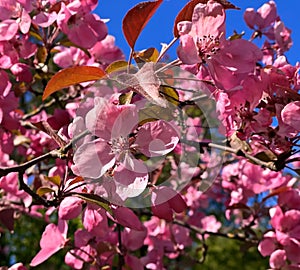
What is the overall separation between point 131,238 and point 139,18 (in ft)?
2.85

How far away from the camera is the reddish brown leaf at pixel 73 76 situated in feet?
2.96

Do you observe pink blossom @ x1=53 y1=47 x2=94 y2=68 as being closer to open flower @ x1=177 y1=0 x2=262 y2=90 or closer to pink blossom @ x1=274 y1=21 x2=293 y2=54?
pink blossom @ x1=274 y1=21 x2=293 y2=54

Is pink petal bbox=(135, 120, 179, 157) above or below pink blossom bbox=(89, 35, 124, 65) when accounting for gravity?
above

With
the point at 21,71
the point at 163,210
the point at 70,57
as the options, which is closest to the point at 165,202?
the point at 163,210

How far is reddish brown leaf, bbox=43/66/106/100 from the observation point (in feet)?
2.96

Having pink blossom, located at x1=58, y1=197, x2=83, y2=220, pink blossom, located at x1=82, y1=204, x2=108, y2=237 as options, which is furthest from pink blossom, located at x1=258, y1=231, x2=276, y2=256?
pink blossom, located at x1=58, y1=197, x2=83, y2=220

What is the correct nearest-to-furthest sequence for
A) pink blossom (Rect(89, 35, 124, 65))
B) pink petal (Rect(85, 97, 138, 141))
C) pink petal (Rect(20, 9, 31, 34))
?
pink petal (Rect(85, 97, 138, 141))
pink petal (Rect(20, 9, 31, 34))
pink blossom (Rect(89, 35, 124, 65))

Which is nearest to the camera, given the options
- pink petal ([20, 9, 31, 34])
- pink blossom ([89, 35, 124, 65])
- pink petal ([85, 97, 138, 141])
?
pink petal ([85, 97, 138, 141])

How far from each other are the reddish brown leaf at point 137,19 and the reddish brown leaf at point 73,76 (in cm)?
9

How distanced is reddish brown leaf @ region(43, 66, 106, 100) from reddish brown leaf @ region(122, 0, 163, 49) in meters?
0.09

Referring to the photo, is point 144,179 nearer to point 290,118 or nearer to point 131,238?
point 290,118

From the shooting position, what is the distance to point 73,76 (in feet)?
2.97

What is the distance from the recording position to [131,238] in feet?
5.40

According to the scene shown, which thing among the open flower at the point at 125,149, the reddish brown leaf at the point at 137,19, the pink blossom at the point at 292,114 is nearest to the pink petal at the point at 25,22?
the reddish brown leaf at the point at 137,19
